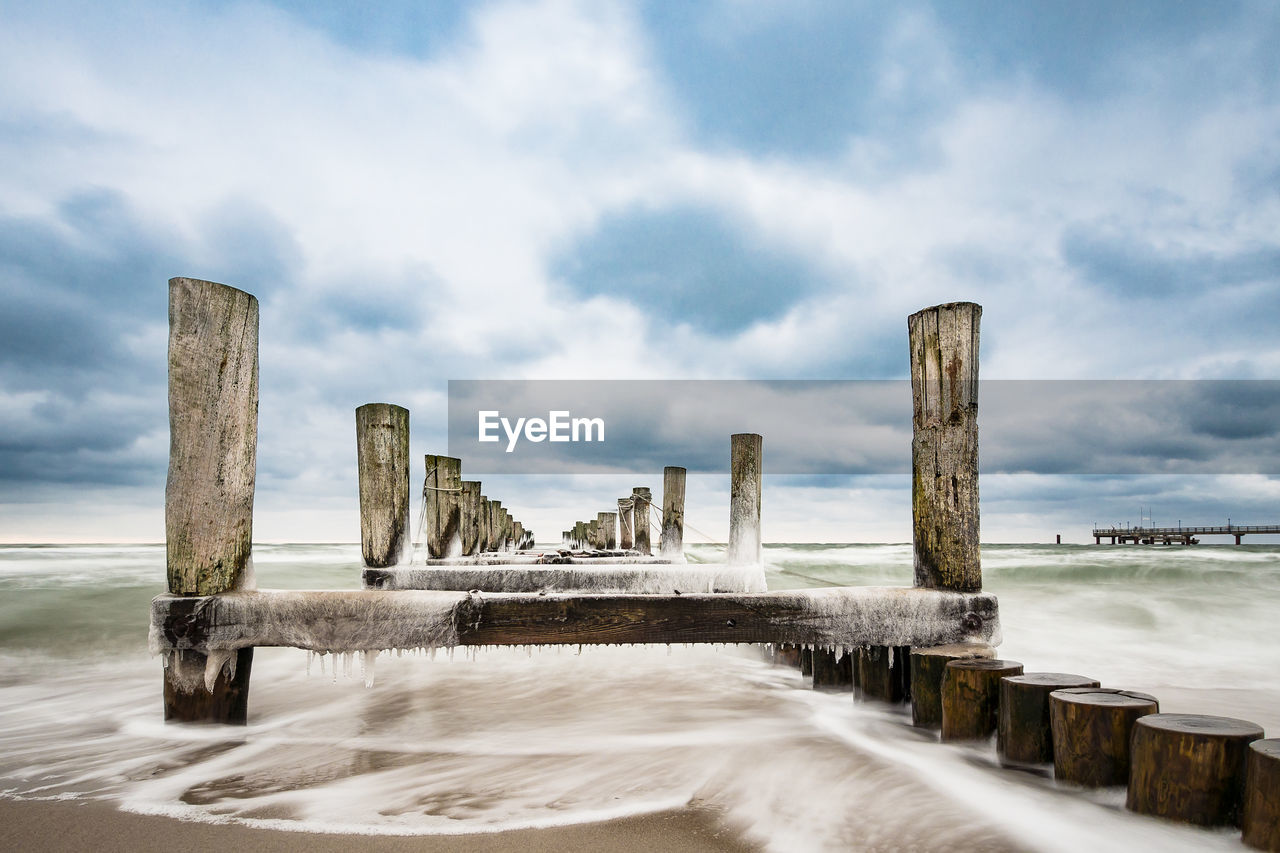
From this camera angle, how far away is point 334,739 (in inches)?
154

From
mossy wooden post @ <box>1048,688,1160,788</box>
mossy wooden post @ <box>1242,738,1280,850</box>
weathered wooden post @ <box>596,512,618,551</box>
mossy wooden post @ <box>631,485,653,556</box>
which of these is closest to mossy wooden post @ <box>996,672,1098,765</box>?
mossy wooden post @ <box>1048,688,1160,788</box>

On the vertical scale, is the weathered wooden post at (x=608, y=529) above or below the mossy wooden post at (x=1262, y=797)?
below

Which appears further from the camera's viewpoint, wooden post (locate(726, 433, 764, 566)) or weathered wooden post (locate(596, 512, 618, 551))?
weathered wooden post (locate(596, 512, 618, 551))

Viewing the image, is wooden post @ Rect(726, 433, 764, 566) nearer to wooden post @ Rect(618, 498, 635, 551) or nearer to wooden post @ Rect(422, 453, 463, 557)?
wooden post @ Rect(422, 453, 463, 557)

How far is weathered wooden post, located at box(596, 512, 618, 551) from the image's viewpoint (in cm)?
1711

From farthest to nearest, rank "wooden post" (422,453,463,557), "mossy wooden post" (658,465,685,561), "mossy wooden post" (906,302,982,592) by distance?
1. "mossy wooden post" (658,465,685,561)
2. "wooden post" (422,453,463,557)
3. "mossy wooden post" (906,302,982,592)

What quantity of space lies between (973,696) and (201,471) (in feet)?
12.2

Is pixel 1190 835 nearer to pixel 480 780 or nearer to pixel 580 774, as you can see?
pixel 580 774

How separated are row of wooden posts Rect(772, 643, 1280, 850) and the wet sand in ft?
4.08

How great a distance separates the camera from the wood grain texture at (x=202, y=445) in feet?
11.1

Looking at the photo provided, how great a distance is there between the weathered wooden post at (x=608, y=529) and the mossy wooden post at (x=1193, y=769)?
14872 mm

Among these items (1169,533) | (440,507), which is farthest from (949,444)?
(1169,533)

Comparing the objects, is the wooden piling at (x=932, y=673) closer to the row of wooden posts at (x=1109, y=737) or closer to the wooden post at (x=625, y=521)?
the row of wooden posts at (x=1109, y=737)

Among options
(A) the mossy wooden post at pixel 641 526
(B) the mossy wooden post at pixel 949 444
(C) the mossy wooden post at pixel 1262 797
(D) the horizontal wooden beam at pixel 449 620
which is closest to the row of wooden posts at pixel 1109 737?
(C) the mossy wooden post at pixel 1262 797
